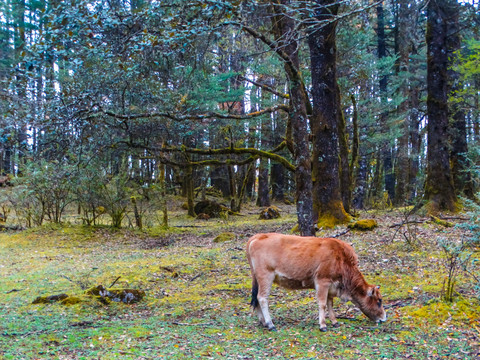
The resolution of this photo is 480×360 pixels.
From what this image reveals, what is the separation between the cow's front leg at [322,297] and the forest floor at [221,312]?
0.14 metres

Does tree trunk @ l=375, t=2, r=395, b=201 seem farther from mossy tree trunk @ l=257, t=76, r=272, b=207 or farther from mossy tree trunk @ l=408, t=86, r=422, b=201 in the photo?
mossy tree trunk @ l=257, t=76, r=272, b=207

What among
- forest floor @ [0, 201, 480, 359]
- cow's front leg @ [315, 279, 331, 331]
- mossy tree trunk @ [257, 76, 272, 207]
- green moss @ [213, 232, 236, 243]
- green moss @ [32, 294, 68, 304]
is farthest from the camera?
mossy tree trunk @ [257, 76, 272, 207]

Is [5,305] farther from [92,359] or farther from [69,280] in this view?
[92,359]

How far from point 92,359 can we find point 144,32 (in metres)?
5.04

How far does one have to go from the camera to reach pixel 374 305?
228 inches

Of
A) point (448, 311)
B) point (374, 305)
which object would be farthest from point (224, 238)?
point (448, 311)

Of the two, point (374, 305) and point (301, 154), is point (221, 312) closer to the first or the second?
point (374, 305)

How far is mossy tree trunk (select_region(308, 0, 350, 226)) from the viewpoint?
12914 millimetres

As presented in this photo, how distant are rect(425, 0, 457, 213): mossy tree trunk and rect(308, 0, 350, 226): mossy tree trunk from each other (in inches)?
128

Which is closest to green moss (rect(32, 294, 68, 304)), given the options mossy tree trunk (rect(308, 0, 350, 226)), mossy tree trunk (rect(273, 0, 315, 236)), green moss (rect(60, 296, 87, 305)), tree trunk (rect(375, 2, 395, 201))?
green moss (rect(60, 296, 87, 305))

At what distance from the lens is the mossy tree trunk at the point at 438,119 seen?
13227mm

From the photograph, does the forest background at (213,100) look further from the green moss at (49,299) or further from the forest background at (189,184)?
the green moss at (49,299)

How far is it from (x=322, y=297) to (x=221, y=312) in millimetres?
1945

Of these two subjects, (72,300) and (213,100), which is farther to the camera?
(213,100)
